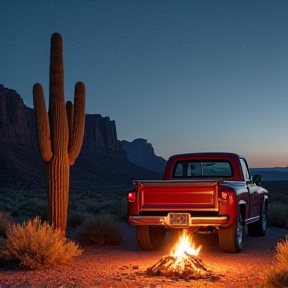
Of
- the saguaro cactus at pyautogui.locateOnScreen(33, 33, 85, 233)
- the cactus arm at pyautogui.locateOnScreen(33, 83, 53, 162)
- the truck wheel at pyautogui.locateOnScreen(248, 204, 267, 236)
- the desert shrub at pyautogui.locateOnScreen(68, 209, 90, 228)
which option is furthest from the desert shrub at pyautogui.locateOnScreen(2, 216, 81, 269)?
the desert shrub at pyautogui.locateOnScreen(68, 209, 90, 228)

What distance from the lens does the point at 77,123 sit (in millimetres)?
12523

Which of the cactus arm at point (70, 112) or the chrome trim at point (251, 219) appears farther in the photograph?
the cactus arm at point (70, 112)

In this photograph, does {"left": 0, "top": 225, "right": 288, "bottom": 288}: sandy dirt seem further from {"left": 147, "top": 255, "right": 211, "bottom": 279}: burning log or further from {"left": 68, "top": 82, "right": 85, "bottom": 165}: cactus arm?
{"left": 68, "top": 82, "right": 85, "bottom": 165}: cactus arm

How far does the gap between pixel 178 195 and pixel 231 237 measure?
4.21 feet

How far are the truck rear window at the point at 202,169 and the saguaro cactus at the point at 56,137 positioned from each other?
7.69 feet

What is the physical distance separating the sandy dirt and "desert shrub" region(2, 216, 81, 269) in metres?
0.17

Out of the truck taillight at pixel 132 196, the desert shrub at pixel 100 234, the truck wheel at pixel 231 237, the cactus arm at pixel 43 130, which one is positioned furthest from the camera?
the desert shrub at pixel 100 234

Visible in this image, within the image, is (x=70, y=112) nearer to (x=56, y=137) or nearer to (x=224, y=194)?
(x=56, y=137)

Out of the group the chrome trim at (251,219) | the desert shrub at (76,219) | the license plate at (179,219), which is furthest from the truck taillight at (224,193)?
the desert shrub at (76,219)

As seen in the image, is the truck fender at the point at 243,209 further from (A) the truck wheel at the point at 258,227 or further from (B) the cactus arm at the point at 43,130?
(B) the cactus arm at the point at 43,130

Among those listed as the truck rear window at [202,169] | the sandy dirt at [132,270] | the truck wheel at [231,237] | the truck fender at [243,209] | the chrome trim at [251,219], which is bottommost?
the sandy dirt at [132,270]

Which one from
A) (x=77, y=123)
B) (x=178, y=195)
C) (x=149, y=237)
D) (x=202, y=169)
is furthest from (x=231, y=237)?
(x=77, y=123)

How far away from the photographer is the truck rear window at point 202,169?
1238 cm

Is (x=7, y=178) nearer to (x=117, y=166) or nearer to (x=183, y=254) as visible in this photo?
(x=117, y=166)
